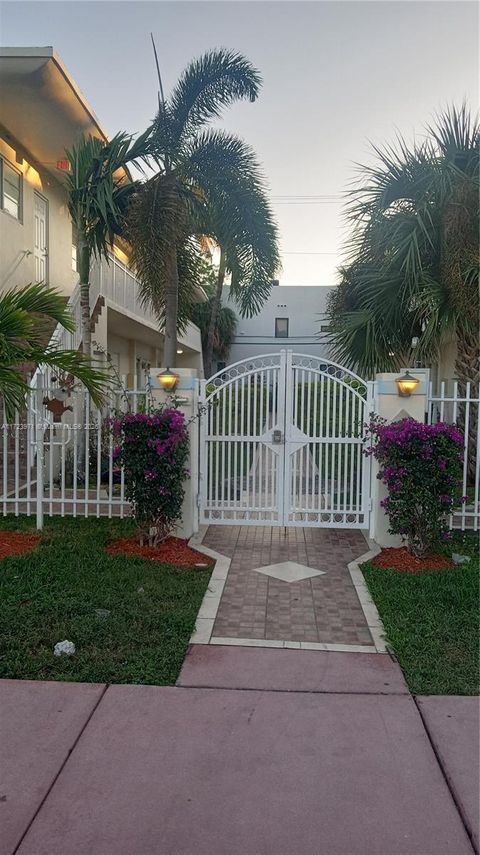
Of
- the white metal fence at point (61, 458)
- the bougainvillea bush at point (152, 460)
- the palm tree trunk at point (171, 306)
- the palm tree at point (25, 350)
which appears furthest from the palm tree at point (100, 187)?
the bougainvillea bush at point (152, 460)

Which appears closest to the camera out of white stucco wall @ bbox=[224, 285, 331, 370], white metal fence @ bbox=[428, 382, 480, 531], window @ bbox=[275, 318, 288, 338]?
white metal fence @ bbox=[428, 382, 480, 531]

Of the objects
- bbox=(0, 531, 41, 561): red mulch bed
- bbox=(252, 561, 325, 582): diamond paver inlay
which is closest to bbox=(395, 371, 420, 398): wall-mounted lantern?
bbox=(252, 561, 325, 582): diamond paver inlay

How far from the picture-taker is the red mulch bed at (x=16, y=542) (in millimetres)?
5887

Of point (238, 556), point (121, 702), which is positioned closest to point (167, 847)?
point (121, 702)

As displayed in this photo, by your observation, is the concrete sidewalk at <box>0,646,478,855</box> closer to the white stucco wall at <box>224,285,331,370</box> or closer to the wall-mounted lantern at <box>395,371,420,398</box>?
the wall-mounted lantern at <box>395,371,420,398</box>

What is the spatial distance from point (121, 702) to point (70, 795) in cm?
74

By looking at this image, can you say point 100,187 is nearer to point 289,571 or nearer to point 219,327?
point 289,571

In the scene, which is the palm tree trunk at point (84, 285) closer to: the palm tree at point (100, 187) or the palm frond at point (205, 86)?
the palm tree at point (100, 187)

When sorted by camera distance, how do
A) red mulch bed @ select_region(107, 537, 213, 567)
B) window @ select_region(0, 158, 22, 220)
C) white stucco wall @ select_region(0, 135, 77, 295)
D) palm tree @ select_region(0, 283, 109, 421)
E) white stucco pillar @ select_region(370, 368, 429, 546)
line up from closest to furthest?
palm tree @ select_region(0, 283, 109, 421) < red mulch bed @ select_region(107, 537, 213, 567) < white stucco pillar @ select_region(370, 368, 429, 546) < white stucco wall @ select_region(0, 135, 77, 295) < window @ select_region(0, 158, 22, 220)

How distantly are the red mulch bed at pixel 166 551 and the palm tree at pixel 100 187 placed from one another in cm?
509

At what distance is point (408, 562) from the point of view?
229 inches

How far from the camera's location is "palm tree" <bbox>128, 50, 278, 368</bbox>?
8.91m

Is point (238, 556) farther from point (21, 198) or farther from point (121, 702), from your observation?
point (21, 198)

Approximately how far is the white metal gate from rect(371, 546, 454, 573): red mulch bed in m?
0.73
